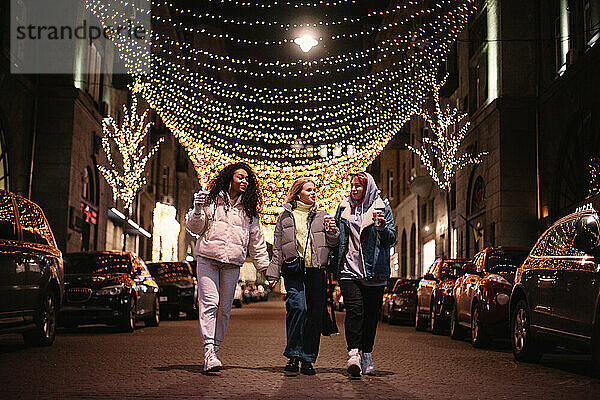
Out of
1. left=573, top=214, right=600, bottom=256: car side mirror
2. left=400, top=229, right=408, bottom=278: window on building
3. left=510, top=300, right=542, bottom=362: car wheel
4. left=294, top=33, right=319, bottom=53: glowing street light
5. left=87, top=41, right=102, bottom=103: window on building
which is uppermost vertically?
left=87, top=41, right=102, bottom=103: window on building

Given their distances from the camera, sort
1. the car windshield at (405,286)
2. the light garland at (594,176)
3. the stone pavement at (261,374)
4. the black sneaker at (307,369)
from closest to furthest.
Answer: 1. the stone pavement at (261,374)
2. the black sneaker at (307,369)
3. the light garland at (594,176)
4. the car windshield at (405,286)

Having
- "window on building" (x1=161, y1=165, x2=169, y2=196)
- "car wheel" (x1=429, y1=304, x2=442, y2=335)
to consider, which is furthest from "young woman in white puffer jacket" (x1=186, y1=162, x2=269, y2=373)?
"window on building" (x1=161, y1=165, x2=169, y2=196)

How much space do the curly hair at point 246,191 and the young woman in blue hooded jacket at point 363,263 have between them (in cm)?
85

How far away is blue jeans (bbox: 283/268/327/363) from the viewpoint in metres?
8.48

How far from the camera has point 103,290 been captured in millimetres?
15500

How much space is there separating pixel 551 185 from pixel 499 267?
1618cm

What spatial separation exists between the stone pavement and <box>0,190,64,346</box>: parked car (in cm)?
36

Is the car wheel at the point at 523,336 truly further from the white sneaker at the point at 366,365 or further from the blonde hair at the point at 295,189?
the blonde hair at the point at 295,189

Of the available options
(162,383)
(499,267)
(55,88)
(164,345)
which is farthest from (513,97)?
(162,383)

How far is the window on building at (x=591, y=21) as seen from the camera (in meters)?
23.6

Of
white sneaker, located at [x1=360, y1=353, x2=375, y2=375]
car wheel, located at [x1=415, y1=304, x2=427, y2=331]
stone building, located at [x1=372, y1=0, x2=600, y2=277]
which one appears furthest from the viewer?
stone building, located at [x1=372, y1=0, x2=600, y2=277]

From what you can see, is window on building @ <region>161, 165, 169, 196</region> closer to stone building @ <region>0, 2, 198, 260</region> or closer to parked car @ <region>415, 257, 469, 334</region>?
stone building @ <region>0, 2, 198, 260</region>

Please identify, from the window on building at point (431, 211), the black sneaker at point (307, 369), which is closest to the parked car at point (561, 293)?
the black sneaker at point (307, 369)

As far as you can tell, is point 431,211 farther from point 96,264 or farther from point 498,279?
point 498,279
